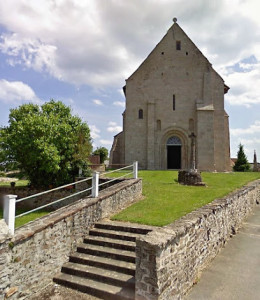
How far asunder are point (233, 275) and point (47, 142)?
11.2 metres

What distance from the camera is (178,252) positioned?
17.9 ft

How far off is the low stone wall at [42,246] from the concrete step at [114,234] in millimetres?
256

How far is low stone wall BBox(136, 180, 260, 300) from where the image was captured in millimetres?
4809

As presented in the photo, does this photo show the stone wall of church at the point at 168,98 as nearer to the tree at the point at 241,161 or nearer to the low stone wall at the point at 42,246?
the tree at the point at 241,161

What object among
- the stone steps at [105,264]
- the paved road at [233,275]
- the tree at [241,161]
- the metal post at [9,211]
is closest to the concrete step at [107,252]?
the stone steps at [105,264]

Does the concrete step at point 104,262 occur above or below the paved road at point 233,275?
above

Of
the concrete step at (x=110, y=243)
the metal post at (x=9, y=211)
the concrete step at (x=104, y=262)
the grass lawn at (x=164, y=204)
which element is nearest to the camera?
the metal post at (x=9, y=211)

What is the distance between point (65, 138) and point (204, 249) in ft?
34.2

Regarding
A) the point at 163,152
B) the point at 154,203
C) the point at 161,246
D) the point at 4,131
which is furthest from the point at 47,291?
the point at 163,152

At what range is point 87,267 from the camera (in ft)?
21.2

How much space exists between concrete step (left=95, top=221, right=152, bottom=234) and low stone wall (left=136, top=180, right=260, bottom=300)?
3.67 ft

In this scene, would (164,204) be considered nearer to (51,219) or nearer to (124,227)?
(124,227)

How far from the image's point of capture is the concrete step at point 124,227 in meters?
7.04

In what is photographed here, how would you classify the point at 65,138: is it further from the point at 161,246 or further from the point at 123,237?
the point at 161,246
